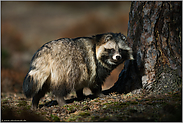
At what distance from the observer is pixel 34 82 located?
361 centimetres

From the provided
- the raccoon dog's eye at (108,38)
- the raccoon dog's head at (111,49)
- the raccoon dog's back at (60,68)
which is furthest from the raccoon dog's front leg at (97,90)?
the raccoon dog's eye at (108,38)

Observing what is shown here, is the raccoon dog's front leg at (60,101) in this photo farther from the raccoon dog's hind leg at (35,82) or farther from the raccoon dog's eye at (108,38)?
the raccoon dog's eye at (108,38)

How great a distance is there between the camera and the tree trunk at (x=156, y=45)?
11.5 feet

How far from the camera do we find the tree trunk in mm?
3502

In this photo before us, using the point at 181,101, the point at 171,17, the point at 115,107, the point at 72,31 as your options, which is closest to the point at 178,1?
the point at 171,17

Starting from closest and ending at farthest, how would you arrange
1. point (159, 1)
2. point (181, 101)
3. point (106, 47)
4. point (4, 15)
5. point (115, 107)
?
point (181, 101) → point (115, 107) → point (159, 1) → point (106, 47) → point (4, 15)

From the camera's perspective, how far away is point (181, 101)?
3.05 meters

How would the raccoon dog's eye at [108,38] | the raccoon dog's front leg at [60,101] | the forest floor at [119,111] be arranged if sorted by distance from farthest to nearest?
1. the raccoon dog's eye at [108,38]
2. the raccoon dog's front leg at [60,101]
3. the forest floor at [119,111]

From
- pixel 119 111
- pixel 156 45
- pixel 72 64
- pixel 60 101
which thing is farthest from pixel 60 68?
pixel 156 45

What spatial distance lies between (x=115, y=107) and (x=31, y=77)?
5.63ft

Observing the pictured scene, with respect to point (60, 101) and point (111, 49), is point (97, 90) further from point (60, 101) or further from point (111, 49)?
point (111, 49)

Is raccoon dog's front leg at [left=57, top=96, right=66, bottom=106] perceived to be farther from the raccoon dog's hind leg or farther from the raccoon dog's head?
the raccoon dog's head

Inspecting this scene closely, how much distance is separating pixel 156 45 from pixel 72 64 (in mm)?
1744

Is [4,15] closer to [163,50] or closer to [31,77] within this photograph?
[31,77]
